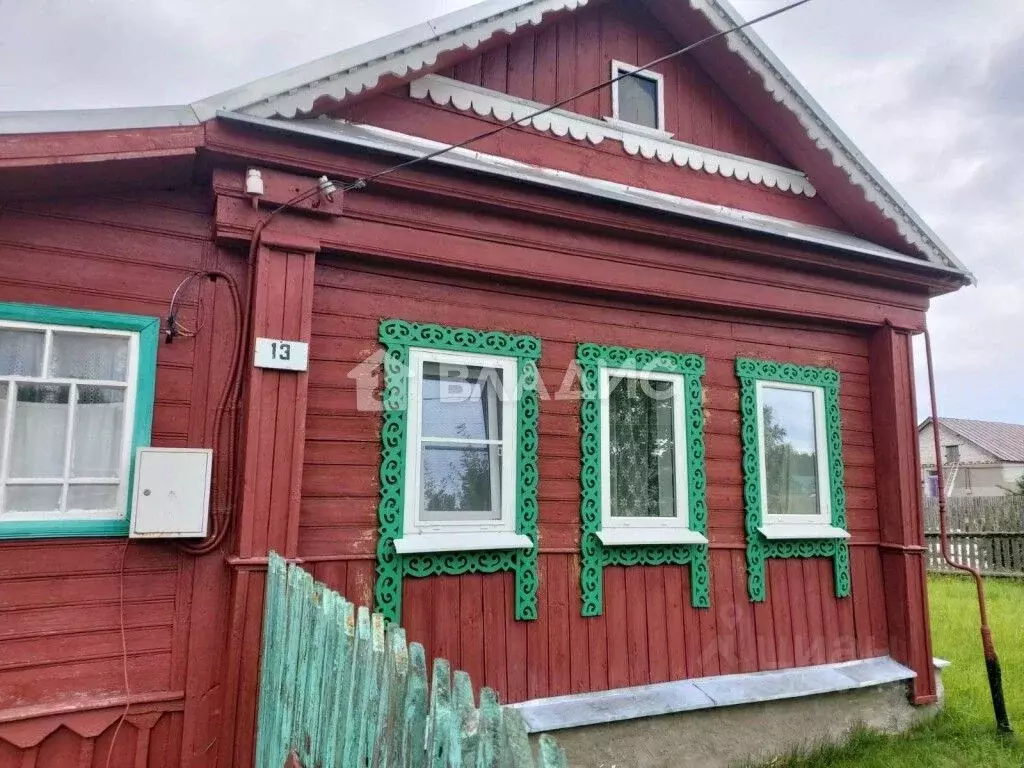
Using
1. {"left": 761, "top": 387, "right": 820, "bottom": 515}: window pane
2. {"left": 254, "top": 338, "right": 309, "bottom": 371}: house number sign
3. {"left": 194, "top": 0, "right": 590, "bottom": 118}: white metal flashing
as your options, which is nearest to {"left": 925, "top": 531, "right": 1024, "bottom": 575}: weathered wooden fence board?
{"left": 761, "top": 387, "right": 820, "bottom": 515}: window pane

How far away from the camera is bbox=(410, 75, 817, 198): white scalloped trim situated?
4395mm

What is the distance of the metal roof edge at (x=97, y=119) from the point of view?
2.95 meters

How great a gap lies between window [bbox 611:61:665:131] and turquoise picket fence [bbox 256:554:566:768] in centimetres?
415

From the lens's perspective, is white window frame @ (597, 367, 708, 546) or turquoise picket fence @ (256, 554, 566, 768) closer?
turquoise picket fence @ (256, 554, 566, 768)

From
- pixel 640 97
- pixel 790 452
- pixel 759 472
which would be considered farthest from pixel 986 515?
pixel 640 97

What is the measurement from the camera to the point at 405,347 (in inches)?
157

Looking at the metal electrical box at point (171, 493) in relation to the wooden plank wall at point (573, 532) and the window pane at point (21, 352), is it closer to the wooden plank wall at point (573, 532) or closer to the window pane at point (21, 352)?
the wooden plank wall at point (573, 532)

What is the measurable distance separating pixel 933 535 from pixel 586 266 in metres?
13.7

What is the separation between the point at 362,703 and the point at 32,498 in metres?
2.38

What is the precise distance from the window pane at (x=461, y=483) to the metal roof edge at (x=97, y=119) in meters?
2.22

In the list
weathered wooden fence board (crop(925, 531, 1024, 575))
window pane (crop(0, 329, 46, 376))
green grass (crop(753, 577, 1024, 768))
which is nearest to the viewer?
window pane (crop(0, 329, 46, 376))

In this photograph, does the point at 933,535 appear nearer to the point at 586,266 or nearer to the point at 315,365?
the point at 586,266

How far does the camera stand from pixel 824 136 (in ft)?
17.2

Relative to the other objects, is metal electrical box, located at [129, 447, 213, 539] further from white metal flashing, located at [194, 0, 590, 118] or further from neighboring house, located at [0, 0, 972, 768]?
white metal flashing, located at [194, 0, 590, 118]
